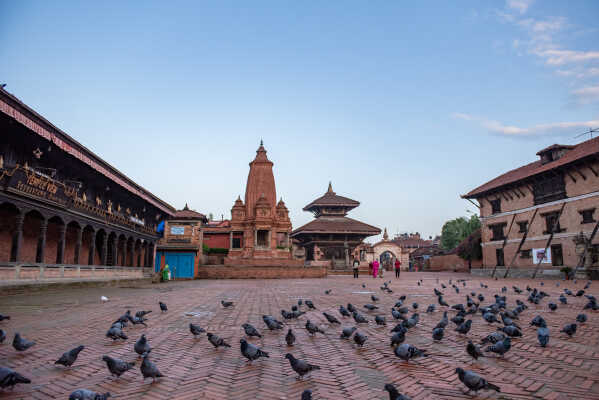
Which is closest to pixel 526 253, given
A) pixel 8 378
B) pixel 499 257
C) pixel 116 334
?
pixel 499 257

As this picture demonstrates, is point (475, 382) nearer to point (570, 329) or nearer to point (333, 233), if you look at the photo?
point (570, 329)

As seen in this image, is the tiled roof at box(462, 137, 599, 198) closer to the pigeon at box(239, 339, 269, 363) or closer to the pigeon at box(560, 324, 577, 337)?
the pigeon at box(560, 324, 577, 337)

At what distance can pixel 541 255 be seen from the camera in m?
30.9

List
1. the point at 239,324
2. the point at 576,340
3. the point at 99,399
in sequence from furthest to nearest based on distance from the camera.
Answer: the point at 239,324 < the point at 576,340 < the point at 99,399

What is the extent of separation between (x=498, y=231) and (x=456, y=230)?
36418 mm

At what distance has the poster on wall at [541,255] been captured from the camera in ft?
99.6

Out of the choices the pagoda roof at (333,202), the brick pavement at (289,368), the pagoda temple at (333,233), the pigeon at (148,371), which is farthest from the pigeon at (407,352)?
the pagoda roof at (333,202)

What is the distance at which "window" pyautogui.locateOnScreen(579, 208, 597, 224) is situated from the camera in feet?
88.4

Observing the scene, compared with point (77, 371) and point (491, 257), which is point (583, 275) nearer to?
point (491, 257)

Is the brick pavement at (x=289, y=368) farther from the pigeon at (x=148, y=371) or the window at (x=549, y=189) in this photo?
the window at (x=549, y=189)

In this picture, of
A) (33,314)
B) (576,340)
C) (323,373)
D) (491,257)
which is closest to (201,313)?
(33,314)

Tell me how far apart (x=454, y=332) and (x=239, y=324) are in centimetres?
413

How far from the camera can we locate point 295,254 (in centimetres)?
6000

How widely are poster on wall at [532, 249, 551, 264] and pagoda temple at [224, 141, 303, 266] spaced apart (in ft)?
67.7
